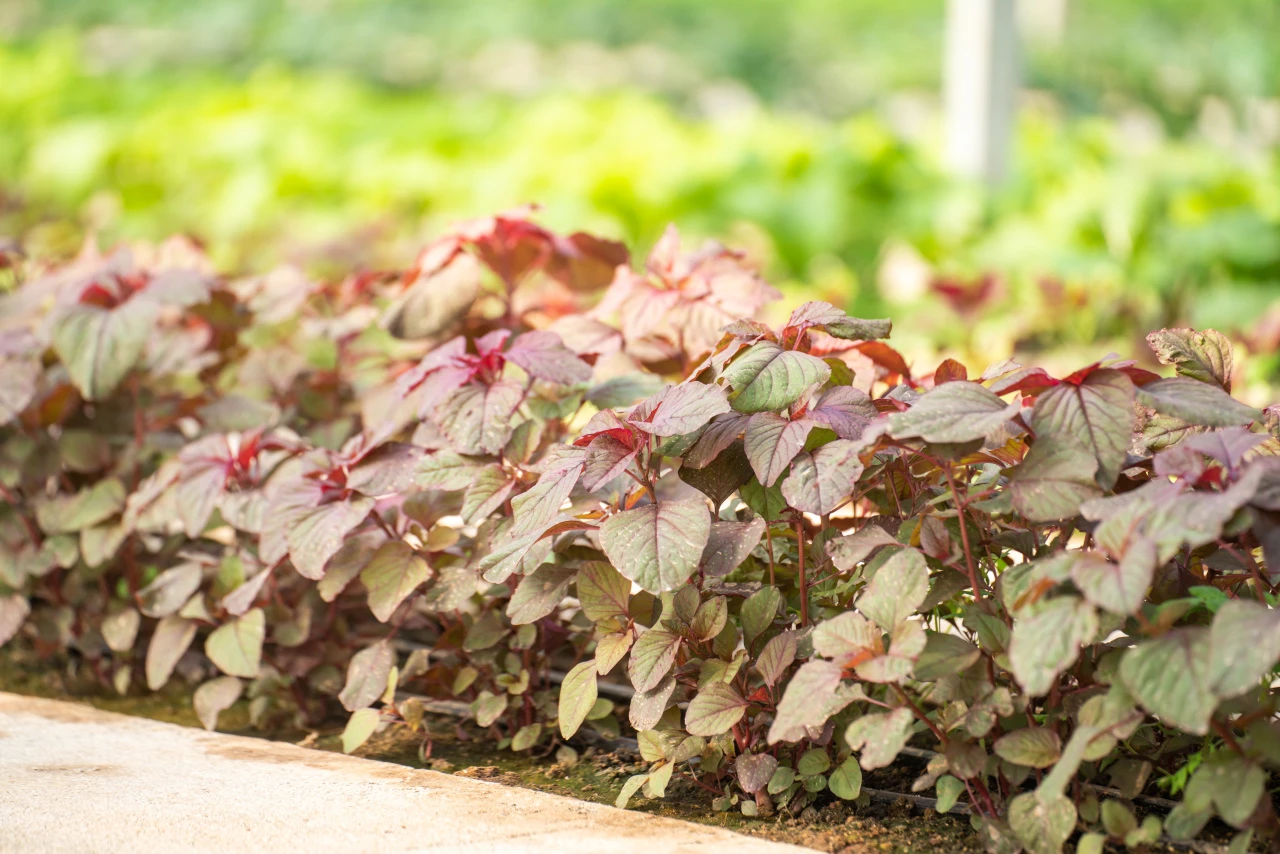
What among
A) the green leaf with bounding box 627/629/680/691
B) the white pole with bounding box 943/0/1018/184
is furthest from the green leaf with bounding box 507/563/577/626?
the white pole with bounding box 943/0/1018/184

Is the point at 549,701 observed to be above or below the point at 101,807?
below

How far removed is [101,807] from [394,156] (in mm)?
4542

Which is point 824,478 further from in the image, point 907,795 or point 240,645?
point 240,645

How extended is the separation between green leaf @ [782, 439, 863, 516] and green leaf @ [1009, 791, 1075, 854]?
1.12 feet

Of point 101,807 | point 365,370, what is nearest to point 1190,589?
point 101,807

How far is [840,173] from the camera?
425 cm

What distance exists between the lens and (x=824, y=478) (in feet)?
4.30

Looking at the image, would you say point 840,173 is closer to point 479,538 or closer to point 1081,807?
point 479,538

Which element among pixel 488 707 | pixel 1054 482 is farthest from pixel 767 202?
pixel 1054 482

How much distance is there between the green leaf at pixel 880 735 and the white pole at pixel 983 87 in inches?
132

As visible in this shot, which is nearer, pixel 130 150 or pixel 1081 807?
pixel 1081 807

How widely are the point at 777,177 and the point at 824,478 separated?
3152 millimetres

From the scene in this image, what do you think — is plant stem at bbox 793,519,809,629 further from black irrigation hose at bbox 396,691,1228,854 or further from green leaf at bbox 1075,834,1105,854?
green leaf at bbox 1075,834,1105,854

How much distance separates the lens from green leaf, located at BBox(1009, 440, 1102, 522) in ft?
4.03
